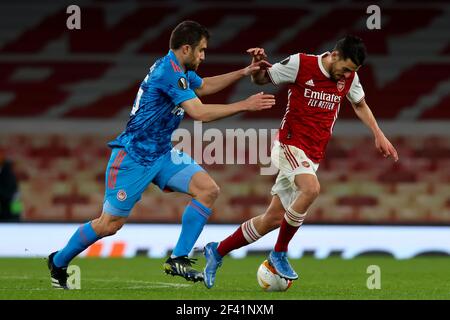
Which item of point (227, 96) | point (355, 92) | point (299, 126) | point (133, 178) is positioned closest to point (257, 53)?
point (299, 126)

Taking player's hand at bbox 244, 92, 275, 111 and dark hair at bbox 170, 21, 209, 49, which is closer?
player's hand at bbox 244, 92, 275, 111

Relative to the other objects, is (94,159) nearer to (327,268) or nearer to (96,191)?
(96,191)

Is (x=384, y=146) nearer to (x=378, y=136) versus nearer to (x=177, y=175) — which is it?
(x=378, y=136)

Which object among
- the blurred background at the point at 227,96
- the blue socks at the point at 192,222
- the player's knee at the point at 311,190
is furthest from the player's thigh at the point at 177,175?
the blurred background at the point at 227,96

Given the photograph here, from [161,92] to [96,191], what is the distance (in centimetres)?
1058

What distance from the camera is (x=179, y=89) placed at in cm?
732

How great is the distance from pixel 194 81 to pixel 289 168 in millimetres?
984

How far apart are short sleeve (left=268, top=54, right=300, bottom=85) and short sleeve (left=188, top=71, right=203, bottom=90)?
0.54m

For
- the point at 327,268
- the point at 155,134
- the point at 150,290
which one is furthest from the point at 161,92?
the point at 327,268

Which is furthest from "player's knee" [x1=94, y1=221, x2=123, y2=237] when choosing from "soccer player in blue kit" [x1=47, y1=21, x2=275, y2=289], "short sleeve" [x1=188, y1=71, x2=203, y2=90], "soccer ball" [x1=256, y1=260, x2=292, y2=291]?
"short sleeve" [x1=188, y1=71, x2=203, y2=90]

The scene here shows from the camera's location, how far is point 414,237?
45.1 feet

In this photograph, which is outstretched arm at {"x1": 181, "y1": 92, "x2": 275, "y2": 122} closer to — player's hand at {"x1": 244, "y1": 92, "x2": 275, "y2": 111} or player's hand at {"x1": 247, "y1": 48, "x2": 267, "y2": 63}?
player's hand at {"x1": 244, "y1": 92, "x2": 275, "y2": 111}

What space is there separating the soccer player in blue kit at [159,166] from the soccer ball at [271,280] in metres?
0.53

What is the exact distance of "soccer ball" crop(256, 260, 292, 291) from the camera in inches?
298
